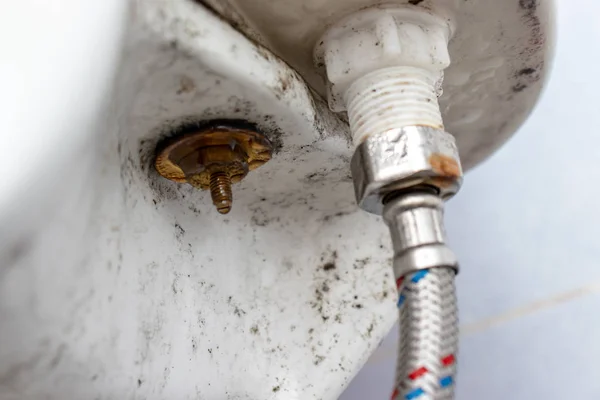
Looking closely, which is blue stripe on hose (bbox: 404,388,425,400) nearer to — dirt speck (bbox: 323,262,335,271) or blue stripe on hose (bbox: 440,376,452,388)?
blue stripe on hose (bbox: 440,376,452,388)

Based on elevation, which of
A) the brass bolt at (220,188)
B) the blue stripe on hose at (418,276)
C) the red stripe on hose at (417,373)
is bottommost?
the red stripe on hose at (417,373)

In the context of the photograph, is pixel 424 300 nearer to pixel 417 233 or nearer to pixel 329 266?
pixel 417 233

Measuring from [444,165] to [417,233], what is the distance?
0.11 feet

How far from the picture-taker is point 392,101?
288mm

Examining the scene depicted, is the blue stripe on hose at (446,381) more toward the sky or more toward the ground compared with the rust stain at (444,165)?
more toward the ground

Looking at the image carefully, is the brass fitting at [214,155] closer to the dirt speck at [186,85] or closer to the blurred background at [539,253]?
the dirt speck at [186,85]

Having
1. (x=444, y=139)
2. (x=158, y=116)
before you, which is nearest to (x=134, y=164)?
(x=158, y=116)

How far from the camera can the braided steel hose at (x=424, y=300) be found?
243 mm

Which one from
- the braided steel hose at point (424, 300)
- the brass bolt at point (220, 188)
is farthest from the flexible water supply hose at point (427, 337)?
the brass bolt at point (220, 188)

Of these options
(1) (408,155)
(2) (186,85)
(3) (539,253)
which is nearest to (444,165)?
(1) (408,155)

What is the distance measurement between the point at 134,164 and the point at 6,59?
3.9 inches

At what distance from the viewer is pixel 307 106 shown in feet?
1.01

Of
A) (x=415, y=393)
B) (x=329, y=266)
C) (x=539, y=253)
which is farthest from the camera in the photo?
(x=539, y=253)

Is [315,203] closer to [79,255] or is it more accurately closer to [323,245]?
[323,245]
